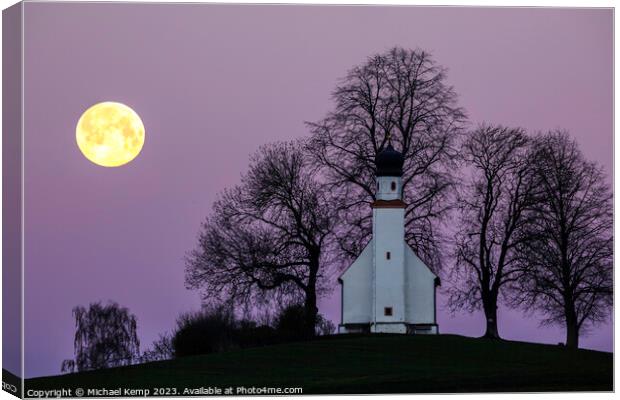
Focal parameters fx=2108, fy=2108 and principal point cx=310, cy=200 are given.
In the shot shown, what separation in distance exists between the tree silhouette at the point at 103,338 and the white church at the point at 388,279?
19.9 feet

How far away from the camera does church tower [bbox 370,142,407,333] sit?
57.5 metres

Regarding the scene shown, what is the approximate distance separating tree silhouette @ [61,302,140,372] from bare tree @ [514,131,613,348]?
11.2 m

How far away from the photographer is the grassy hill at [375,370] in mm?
50156

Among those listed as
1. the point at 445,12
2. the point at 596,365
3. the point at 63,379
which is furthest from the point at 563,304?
the point at 63,379

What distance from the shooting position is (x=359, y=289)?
58.0 meters

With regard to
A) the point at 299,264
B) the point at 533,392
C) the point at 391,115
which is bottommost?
the point at 533,392

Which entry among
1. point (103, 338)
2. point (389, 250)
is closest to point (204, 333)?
point (103, 338)

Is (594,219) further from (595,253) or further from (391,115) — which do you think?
(391,115)

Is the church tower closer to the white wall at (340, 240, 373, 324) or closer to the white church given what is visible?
the white church

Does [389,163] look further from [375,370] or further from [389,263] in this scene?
[375,370]

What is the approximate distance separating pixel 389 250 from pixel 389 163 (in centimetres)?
241

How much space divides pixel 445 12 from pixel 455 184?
25.7 feet

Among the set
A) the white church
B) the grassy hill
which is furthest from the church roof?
the grassy hill

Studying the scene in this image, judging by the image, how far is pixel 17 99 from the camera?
49094 millimetres
